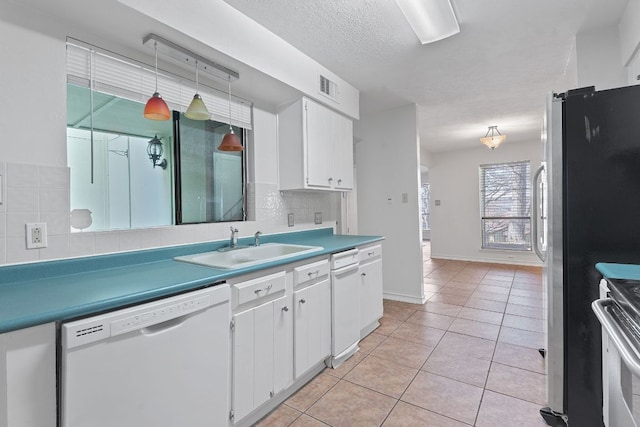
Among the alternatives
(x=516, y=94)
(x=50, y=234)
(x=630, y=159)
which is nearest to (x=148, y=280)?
(x=50, y=234)

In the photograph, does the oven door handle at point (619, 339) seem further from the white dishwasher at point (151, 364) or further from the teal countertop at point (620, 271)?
the white dishwasher at point (151, 364)

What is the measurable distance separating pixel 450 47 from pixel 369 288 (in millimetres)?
2230

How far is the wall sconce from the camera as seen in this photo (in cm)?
210

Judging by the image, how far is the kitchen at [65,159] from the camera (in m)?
1.37

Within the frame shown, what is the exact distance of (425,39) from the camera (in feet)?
7.34

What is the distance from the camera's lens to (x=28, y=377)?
0.93 metres

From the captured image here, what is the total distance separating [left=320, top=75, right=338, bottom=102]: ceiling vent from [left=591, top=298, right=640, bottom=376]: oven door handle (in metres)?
2.42

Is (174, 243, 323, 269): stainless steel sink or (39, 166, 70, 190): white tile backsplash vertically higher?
(39, 166, 70, 190): white tile backsplash

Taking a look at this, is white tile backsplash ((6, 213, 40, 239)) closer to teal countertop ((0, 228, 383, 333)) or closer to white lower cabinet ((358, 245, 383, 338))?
teal countertop ((0, 228, 383, 333))

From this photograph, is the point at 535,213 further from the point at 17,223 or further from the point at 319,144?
the point at 17,223

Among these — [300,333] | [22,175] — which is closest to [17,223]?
[22,175]

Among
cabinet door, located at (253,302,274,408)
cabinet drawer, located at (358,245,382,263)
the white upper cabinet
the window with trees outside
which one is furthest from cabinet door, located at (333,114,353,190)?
the window with trees outside

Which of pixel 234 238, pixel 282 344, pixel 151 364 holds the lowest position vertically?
pixel 282 344

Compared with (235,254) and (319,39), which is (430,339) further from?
(319,39)
